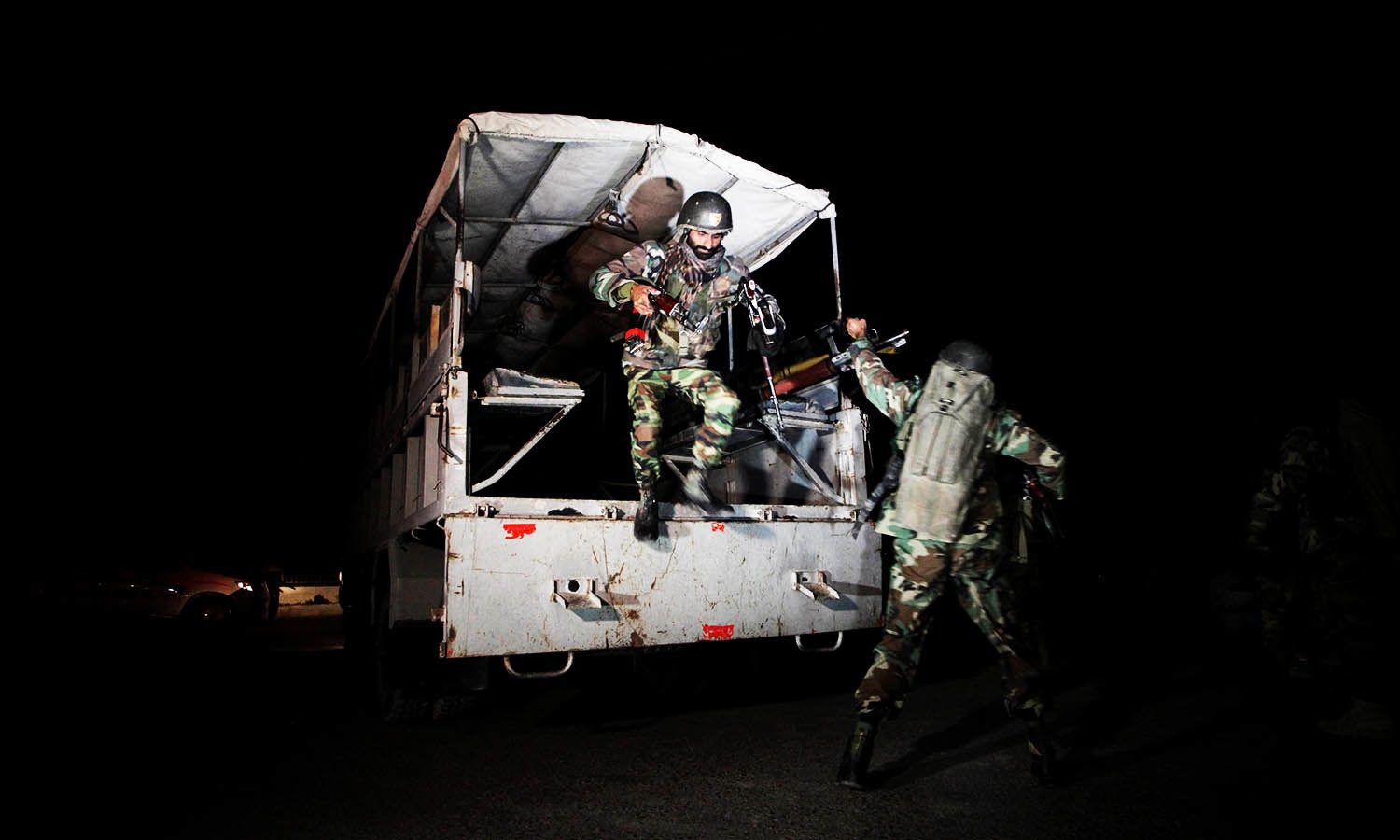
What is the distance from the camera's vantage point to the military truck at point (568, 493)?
3.75 m

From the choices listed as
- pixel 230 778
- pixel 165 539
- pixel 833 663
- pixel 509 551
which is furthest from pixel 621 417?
pixel 165 539

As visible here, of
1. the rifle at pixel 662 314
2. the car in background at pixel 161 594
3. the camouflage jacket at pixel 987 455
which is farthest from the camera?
the car in background at pixel 161 594

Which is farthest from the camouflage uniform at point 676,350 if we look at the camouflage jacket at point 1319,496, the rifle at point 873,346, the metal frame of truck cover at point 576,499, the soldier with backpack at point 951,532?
the camouflage jacket at point 1319,496

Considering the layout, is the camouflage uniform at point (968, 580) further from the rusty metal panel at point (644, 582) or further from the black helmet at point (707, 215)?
the black helmet at point (707, 215)

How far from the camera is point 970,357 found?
11.7 feet

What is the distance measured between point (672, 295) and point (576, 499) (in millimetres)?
1441

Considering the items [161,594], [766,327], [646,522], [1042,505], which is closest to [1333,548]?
[1042,505]

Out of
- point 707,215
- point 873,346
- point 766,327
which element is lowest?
point 873,346

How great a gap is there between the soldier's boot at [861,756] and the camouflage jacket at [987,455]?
818 mm

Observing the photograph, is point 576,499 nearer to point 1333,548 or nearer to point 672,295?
point 672,295

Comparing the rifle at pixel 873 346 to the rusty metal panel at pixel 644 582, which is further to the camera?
the rifle at pixel 873 346

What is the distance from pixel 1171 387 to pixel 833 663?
375 inches

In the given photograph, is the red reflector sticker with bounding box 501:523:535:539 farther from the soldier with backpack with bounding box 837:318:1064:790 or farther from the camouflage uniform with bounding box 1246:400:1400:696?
the camouflage uniform with bounding box 1246:400:1400:696

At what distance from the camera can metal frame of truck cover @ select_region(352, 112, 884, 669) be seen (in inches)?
147
